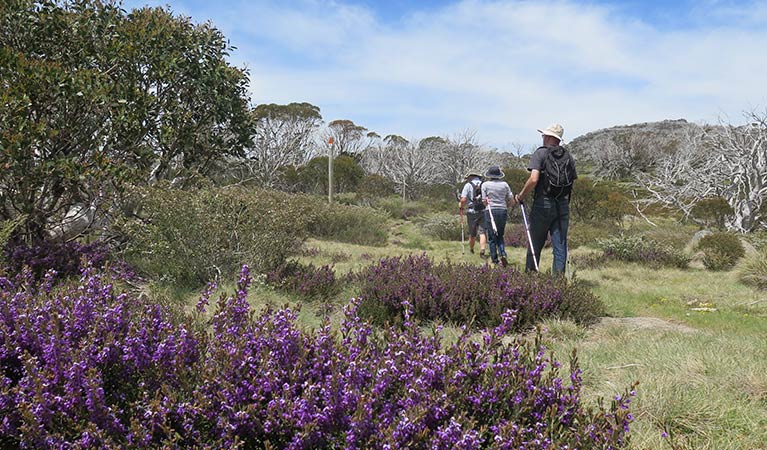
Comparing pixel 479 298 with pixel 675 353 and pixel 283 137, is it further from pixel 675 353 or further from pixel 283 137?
pixel 283 137

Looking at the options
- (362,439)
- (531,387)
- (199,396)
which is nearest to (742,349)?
(531,387)

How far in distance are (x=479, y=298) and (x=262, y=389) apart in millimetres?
3230

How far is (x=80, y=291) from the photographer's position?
96.9 inches

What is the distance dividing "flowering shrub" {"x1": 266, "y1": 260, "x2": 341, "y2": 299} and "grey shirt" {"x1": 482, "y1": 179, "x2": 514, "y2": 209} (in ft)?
11.6

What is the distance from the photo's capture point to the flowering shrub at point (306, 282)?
5559mm

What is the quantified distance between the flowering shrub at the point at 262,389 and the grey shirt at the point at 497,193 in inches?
248

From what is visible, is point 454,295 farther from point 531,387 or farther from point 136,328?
point 136,328

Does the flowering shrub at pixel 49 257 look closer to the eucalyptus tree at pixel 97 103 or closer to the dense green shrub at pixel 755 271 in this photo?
the eucalyptus tree at pixel 97 103

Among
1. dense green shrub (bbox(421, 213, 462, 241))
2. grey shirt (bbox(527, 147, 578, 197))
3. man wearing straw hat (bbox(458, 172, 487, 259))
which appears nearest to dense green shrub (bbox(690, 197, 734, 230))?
dense green shrub (bbox(421, 213, 462, 241))

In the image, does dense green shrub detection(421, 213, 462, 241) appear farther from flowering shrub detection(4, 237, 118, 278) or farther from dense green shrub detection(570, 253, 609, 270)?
flowering shrub detection(4, 237, 118, 278)

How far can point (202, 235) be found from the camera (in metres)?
5.75

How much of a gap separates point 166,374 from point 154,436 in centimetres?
27

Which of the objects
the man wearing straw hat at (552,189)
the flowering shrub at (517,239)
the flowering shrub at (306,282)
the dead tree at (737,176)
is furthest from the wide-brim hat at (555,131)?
the dead tree at (737,176)

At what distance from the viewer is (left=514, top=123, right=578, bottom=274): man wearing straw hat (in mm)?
5895
